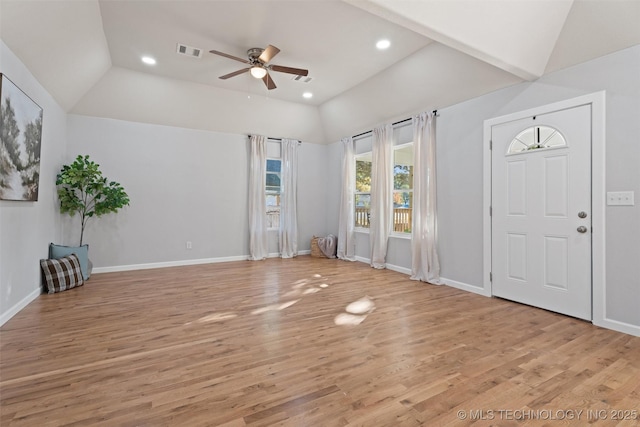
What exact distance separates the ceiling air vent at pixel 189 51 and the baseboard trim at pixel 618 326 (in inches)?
219

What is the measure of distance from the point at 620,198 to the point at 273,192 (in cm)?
571

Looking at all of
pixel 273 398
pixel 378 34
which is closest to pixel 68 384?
pixel 273 398

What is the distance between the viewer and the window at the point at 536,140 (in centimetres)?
335

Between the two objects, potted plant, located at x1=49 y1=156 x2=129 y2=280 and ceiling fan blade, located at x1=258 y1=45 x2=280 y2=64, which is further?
potted plant, located at x1=49 y1=156 x2=129 y2=280

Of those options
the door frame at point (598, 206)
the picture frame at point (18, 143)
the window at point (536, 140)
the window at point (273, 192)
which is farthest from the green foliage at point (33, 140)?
the door frame at point (598, 206)

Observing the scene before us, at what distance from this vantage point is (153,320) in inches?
122

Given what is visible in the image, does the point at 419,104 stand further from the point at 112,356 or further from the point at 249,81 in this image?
the point at 112,356

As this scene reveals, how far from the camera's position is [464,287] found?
4301mm

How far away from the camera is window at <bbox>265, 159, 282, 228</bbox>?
276 inches

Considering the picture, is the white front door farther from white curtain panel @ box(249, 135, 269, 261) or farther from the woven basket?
white curtain panel @ box(249, 135, 269, 261)

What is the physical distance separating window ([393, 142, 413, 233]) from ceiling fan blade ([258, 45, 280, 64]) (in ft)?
9.29

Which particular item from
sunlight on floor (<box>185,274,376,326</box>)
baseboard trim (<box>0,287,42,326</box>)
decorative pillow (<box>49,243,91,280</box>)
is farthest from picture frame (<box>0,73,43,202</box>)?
sunlight on floor (<box>185,274,376,326</box>)

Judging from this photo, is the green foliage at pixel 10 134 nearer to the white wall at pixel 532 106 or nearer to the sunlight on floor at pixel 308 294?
the sunlight on floor at pixel 308 294

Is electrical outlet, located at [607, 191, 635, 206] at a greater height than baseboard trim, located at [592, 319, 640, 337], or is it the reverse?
electrical outlet, located at [607, 191, 635, 206]
